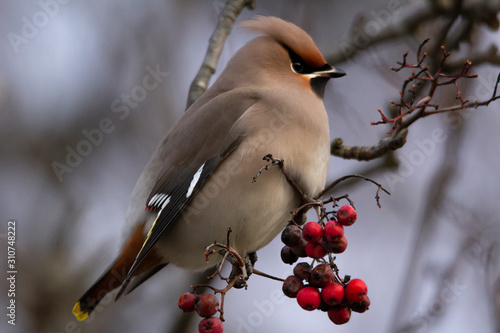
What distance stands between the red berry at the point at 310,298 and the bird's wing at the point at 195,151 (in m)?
0.95

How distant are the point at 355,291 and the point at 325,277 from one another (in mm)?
132

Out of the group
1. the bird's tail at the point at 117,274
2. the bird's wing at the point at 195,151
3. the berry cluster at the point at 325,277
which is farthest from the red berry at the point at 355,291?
the bird's tail at the point at 117,274

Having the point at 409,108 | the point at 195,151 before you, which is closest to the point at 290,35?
the point at 195,151

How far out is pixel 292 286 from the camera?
2609mm

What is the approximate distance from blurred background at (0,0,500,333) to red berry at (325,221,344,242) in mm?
1104

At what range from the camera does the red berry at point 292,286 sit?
2611 millimetres

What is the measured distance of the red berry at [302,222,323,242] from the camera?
2545 millimetres

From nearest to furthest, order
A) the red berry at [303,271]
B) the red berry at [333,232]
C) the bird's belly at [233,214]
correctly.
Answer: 1. the red berry at [333,232]
2. the red berry at [303,271]
3. the bird's belly at [233,214]

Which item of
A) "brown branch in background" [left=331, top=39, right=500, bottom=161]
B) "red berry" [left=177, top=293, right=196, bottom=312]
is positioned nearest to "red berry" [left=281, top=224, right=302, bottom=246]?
"red berry" [left=177, top=293, right=196, bottom=312]

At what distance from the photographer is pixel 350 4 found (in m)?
5.78

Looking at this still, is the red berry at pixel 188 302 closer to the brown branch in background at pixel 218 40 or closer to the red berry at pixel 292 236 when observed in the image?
the red berry at pixel 292 236

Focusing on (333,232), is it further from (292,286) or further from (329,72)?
(329,72)

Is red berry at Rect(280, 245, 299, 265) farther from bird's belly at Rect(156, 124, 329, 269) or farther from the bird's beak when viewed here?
the bird's beak

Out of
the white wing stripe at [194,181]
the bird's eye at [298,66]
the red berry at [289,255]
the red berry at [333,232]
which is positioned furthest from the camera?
the bird's eye at [298,66]
